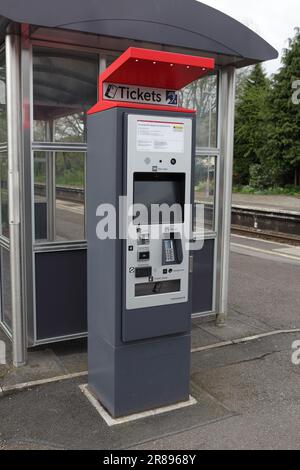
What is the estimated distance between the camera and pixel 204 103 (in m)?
5.59

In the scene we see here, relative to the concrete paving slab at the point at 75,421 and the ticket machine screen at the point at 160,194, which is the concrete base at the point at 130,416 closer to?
the concrete paving slab at the point at 75,421

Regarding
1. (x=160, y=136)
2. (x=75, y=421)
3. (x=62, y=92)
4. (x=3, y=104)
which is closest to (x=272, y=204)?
(x=62, y=92)

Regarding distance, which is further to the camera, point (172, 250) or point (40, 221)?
point (40, 221)

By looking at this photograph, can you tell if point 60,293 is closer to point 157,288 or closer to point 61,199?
point 61,199

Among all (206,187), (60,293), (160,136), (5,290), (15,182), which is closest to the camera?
(160,136)

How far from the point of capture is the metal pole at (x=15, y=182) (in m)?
4.17

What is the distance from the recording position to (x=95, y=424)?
3602 mm

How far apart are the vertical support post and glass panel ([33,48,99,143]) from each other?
1.55 metres

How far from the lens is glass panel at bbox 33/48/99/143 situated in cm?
461

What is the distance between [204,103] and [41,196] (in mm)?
2295

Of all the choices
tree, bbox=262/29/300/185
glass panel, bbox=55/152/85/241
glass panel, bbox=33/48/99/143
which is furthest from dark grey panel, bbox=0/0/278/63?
tree, bbox=262/29/300/185

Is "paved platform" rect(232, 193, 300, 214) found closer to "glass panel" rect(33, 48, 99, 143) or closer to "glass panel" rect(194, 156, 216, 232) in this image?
"glass panel" rect(194, 156, 216, 232)
